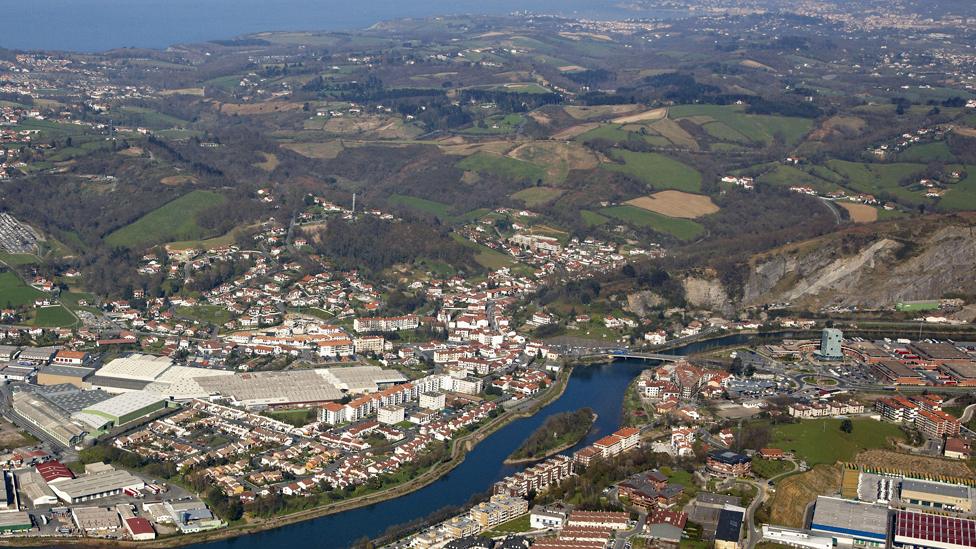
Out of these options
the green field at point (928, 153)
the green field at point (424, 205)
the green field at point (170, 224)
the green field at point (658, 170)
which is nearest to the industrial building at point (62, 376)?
the green field at point (170, 224)

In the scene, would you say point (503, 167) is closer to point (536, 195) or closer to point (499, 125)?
point (536, 195)

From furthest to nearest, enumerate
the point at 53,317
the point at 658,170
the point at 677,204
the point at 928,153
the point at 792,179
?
the point at 928,153
the point at 658,170
the point at 792,179
the point at 677,204
the point at 53,317

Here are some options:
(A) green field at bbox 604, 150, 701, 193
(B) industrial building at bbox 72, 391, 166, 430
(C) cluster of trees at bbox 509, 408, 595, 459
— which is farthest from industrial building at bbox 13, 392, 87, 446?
(A) green field at bbox 604, 150, 701, 193

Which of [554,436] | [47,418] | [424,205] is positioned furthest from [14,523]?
[424,205]

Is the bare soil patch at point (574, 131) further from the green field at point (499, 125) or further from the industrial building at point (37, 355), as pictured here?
the industrial building at point (37, 355)

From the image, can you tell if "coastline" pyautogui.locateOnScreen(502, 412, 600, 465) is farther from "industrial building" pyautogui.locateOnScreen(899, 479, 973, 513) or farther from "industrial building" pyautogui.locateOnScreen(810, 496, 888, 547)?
"industrial building" pyautogui.locateOnScreen(899, 479, 973, 513)
